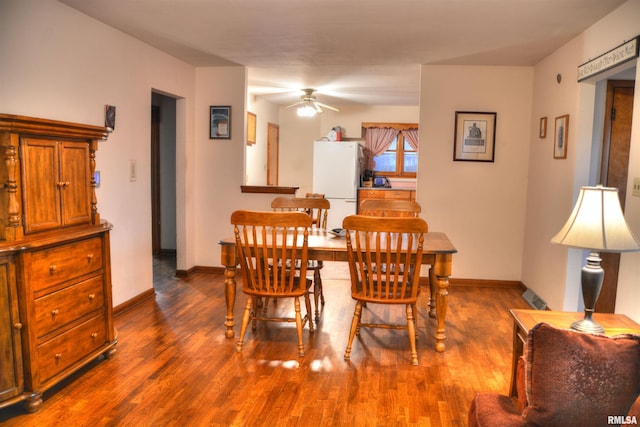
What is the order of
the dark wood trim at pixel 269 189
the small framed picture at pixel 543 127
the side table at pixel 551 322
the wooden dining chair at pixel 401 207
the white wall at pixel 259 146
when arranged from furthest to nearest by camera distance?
1. the white wall at pixel 259 146
2. the dark wood trim at pixel 269 189
3. the small framed picture at pixel 543 127
4. the wooden dining chair at pixel 401 207
5. the side table at pixel 551 322

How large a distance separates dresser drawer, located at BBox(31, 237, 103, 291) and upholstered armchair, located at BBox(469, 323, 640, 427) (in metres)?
2.25

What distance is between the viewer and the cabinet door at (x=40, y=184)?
240cm

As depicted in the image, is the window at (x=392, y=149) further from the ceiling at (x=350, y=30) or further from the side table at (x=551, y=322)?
the side table at (x=551, y=322)

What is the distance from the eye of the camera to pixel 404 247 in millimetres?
3395

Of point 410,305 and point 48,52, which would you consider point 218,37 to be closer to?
point 48,52

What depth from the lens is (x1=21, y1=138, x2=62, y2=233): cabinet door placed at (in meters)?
2.40

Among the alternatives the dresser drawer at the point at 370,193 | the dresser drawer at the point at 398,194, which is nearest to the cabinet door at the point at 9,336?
the dresser drawer at the point at 370,193

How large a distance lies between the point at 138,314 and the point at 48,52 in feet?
6.71

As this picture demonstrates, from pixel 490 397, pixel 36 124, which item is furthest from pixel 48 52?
pixel 490 397

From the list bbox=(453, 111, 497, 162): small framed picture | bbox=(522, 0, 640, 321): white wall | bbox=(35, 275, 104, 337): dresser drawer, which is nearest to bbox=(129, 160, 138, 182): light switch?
bbox=(35, 275, 104, 337): dresser drawer

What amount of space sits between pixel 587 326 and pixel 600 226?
414 mm

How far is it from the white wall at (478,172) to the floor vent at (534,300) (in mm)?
391

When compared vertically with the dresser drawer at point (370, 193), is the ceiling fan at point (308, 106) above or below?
above

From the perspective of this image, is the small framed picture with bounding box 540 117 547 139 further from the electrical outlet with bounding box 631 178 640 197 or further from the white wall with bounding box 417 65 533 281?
the electrical outlet with bounding box 631 178 640 197
